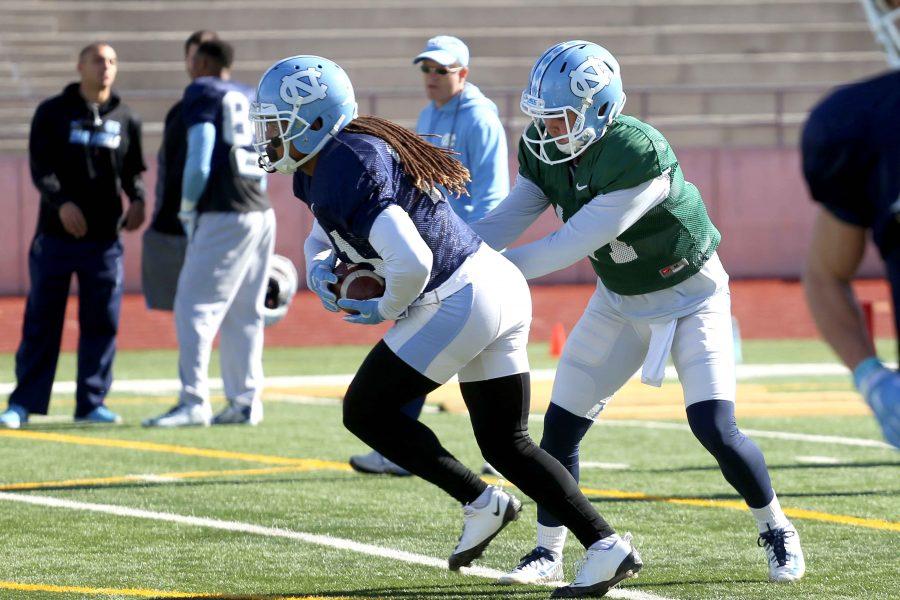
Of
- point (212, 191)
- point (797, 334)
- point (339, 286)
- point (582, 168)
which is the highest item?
point (582, 168)

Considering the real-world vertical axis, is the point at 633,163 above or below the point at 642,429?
above

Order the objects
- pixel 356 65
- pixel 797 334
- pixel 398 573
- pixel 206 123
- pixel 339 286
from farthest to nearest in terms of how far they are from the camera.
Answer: pixel 356 65 → pixel 797 334 → pixel 206 123 → pixel 398 573 → pixel 339 286

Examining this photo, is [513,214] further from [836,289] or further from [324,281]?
[836,289]

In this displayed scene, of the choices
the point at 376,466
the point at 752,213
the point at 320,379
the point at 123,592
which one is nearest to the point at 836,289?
the point at 123,592

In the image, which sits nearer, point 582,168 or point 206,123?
point 582,168

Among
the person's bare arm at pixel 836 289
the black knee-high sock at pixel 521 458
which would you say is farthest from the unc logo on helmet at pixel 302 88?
the person's bare arm at pixel 836 289

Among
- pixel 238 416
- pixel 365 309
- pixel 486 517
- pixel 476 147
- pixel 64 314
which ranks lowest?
pixel 238 416

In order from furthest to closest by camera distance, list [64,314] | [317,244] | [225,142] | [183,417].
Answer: [64,314] < [183,417] < [225,142] < [317,244]

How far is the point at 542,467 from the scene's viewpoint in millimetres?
4578

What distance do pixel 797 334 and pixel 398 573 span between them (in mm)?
13136

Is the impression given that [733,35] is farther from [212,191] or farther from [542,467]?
[542,467]

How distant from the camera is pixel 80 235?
910 centimetres

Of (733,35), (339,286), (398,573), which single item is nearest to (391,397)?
(339,286)

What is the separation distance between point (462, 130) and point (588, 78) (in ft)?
8.13
